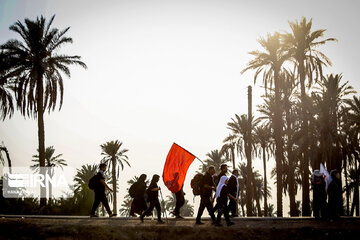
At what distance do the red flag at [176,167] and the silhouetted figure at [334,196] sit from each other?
527 centimetres

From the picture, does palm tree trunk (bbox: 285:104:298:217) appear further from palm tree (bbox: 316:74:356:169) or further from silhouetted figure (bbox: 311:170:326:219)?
silhouetted figure (bbox: 311:170:326:219)

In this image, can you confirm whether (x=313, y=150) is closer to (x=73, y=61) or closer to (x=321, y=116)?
(x=321, y=116)

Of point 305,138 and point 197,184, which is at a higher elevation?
point 305,138

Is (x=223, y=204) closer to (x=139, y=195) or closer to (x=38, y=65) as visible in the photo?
(x=139, y=195)

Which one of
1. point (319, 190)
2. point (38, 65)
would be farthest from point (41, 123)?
point (319, 190)

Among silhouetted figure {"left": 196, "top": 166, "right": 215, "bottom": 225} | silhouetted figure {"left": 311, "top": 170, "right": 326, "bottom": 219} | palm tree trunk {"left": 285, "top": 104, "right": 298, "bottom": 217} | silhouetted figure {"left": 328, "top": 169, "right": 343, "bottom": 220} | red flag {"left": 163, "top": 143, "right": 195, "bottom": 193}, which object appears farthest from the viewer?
palm tree trunk {"left": 285, "top": 104, "right": 298, "bottom": 217}

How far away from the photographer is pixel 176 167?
1368 centimetres

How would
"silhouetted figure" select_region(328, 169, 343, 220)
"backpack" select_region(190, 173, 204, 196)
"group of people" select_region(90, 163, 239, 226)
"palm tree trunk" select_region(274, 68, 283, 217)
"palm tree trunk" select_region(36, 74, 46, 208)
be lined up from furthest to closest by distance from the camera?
"palm tree trunk" select_region(36, 74, 46, 208)
"palm tree trunk" select_region(274, 68, 283, 217)
"silhouetted figure" select_region(328, 169, 343, 220)
"backpack" select_region(190, 173, 204, 196)
"group of people" select_region(90, 163, 239, 226)

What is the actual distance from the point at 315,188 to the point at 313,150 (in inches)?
603

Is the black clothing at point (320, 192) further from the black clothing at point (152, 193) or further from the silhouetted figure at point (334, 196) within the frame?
the black clothing at point (152, 193)

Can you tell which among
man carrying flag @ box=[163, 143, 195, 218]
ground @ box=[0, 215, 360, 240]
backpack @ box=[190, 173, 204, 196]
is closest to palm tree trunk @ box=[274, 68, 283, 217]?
backpack @ box=[190, 173, 204, 196]

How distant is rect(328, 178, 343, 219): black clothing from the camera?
13133 mm

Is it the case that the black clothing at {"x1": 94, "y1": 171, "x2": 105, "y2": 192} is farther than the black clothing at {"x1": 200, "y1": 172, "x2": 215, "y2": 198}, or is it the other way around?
the black clothing at {"x1": 94, "y1": 171, "x2": 105, "y2": 192}

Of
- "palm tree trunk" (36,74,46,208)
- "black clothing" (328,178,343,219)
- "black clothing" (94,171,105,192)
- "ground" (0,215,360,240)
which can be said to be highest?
"palm tree trunk" (36,74,46,208)
